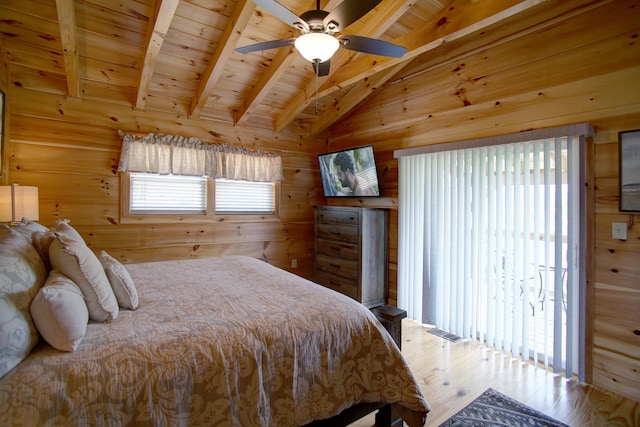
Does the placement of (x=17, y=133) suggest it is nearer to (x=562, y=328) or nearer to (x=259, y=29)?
(x=259, y=29)

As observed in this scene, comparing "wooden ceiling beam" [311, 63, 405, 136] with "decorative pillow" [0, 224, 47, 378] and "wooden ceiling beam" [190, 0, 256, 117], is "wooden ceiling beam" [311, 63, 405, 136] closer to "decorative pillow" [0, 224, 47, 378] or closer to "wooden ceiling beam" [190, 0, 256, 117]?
"wooden ceiling beam" [190, 0, 256, 117]

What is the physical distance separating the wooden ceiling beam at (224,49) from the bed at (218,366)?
2.09 metres

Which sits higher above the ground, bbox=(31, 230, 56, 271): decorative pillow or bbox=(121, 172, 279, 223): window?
bbox=(121, 172, 279, 223): window

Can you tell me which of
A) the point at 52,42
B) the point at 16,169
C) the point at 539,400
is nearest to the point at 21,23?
the point at 52,42

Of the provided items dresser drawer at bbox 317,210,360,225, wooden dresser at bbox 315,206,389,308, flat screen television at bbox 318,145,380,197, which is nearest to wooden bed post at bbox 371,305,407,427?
wooden dresser at bbox 315,206,389,308

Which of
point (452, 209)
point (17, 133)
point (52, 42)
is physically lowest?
point (452, 209)

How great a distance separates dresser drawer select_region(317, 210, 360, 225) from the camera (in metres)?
3.69

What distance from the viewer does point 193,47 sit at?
303 centimetres

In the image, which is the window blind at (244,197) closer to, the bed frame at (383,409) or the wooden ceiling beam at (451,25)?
the wooden ceiling beam at (451,25)

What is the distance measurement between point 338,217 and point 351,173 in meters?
0.59

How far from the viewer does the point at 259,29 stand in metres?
2.90

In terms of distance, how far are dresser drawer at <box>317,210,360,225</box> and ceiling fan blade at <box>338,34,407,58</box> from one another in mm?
1918

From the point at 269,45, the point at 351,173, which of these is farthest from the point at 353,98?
the point at 269,45

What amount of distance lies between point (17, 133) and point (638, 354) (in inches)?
209
